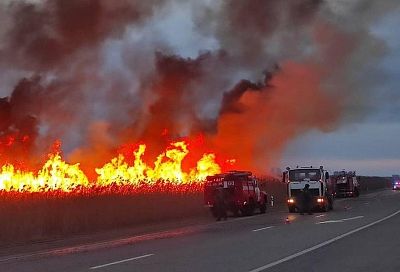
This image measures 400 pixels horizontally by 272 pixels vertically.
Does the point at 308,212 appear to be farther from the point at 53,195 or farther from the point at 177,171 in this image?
the point at 177,171

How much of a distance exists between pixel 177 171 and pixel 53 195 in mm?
30818

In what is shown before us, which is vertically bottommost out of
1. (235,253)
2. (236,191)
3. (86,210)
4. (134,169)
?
(235,253)

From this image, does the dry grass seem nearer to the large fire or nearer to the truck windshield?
the truck windshield

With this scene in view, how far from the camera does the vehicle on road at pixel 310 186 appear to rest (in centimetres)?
3584

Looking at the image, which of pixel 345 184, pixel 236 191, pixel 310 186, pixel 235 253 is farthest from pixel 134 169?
pixel 235 253

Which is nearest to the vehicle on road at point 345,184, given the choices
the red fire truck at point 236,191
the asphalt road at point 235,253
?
the red fire truck at point 236,191

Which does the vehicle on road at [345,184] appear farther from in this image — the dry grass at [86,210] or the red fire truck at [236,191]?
the red fire truck at [236,191]

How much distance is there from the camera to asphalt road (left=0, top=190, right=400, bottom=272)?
12.8m

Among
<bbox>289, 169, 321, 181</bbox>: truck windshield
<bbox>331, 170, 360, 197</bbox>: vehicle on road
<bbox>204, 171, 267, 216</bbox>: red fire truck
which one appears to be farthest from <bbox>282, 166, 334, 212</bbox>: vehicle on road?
<bbox>331, 170, 360, 197</bbox>: vehicle on road

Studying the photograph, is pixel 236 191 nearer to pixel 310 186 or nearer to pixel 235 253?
pixel 310 186

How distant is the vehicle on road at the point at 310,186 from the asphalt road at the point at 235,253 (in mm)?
13726

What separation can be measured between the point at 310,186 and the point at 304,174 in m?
1.00

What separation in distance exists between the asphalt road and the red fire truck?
42.1 ft

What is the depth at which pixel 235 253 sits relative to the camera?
15.1 m
